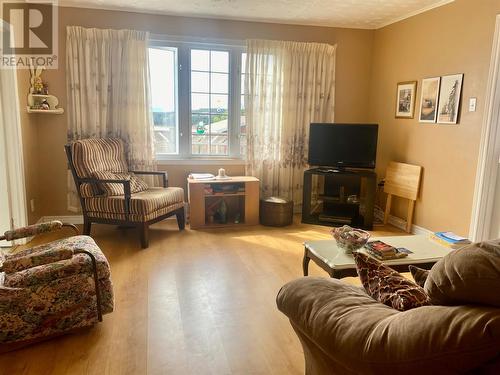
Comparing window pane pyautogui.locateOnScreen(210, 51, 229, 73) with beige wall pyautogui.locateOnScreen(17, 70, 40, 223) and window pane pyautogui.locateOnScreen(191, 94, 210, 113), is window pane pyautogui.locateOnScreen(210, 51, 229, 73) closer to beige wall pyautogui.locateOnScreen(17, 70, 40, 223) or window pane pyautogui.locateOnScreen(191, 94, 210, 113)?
window pane pyautogui.locateOnScreen(191, 94, 210, 113)

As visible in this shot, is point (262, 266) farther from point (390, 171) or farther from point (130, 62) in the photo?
point (130, 62)

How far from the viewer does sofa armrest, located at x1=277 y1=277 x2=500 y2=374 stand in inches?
34.7

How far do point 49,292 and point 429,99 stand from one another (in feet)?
12.9

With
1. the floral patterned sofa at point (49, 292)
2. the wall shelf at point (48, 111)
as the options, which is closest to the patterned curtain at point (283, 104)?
the wall shelf at point (48, 111)

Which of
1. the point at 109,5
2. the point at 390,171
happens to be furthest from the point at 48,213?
the point at 390,171

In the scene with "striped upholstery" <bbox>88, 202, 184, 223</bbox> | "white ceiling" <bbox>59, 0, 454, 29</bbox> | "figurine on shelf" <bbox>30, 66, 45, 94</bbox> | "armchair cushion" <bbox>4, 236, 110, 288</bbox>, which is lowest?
"striped upholstery" <bbox>88, 202, 184, 223</bbox>

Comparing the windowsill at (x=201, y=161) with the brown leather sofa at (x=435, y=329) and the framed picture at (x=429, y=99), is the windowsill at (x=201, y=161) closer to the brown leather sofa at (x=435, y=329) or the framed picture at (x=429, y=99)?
the framed picture at (x=429, y=99)

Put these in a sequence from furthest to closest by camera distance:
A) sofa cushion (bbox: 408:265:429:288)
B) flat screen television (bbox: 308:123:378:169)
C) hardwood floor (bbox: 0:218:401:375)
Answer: flat screen television (bbox: 308:123:378:169) → hardwood floor (bbox: 0:218:401:375) → sofa cushion (bbox: 408:265:429:288)

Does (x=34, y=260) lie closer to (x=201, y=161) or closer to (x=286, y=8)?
(x=201, y=161)

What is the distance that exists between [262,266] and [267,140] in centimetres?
206

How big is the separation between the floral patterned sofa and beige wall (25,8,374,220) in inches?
88.9

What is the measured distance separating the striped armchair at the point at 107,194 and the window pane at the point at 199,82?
1.31 m

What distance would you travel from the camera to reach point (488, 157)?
339 cm

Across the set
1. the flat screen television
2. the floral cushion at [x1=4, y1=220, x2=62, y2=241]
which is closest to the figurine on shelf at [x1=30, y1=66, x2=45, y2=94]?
the floral cushion at [x1=4, y1=220, x2=62, y2=241]
